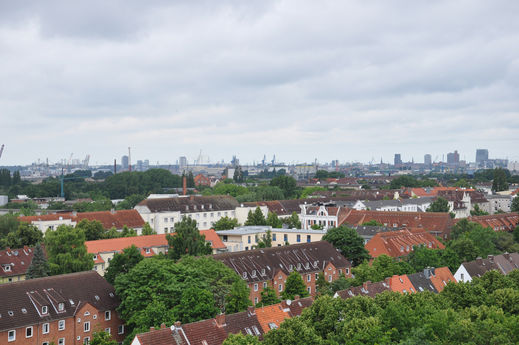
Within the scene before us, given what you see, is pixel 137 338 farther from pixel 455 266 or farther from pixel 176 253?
pixel 455 266

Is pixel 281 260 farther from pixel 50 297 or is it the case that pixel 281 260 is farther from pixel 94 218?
pixel 94 218

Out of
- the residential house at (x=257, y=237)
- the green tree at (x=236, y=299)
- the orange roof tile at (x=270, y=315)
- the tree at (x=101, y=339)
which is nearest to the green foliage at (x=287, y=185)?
the residential house at (x=257, y=237)

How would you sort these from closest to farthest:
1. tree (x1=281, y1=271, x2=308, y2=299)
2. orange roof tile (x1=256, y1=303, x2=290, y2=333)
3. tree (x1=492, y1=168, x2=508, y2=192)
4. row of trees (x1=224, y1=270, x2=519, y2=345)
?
row of trees (x1=224, y1=270, x2=519, y2=345) < orange roof tile (x1=256, y1=303, x2=290, y2=333) < tree (x1=281, y1=271, x2=308, y2=299) < tree (x1=492, y1=168, x2=508, y2=192)

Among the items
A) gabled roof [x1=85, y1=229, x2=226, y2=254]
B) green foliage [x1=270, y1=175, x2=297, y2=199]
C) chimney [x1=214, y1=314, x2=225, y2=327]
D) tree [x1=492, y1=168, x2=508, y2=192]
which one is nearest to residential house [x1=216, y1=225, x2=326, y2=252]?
gabled roof [x1=85, y1=229, x2=226, y2=254]

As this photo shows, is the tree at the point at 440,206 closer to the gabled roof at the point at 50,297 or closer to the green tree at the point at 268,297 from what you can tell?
the green tree at the point at 268,297

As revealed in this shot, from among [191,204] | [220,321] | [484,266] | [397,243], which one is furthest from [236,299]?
[191,204]

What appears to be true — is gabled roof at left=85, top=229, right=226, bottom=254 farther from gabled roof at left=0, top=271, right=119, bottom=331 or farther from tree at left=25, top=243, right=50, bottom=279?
gabled roof at left=0, top=271, right=119, bottom=331
